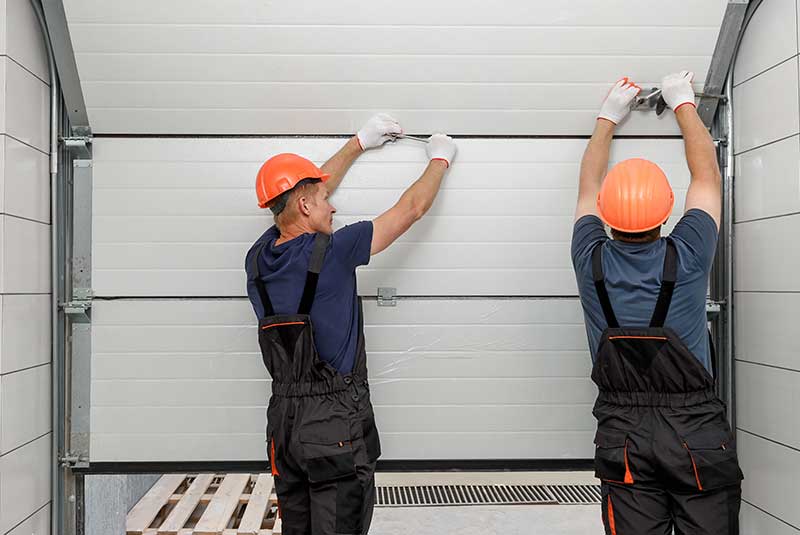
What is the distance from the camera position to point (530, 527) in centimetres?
397

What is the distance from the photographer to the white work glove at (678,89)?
2.30 m

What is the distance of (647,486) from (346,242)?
114 cm

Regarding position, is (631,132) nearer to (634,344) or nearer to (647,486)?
(634,344)

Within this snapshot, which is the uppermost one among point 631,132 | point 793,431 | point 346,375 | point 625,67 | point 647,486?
point 625,67

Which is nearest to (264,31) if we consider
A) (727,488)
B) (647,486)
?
(647,486)

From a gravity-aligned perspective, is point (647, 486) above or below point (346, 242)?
below

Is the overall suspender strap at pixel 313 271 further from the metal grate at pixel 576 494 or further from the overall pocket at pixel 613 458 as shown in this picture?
the metal grate at pixel 576 494

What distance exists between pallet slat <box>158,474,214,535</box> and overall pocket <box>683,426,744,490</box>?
9.52 feet

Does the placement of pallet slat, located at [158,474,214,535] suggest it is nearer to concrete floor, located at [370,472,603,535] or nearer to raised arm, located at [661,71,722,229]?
concrete floor, located at [370,472,603,535]

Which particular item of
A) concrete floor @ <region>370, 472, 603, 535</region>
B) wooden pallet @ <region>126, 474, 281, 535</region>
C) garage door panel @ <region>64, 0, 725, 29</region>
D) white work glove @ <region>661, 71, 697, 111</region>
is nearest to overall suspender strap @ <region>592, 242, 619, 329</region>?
white work glove @ <region>661, 71, 697, 111</region>

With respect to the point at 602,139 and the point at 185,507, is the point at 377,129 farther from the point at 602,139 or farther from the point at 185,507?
the point at 185,507

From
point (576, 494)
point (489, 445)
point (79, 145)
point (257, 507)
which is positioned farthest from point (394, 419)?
point (576, 494)

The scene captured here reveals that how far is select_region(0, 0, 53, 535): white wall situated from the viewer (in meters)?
2.07

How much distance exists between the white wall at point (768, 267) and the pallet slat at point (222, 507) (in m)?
2.75
